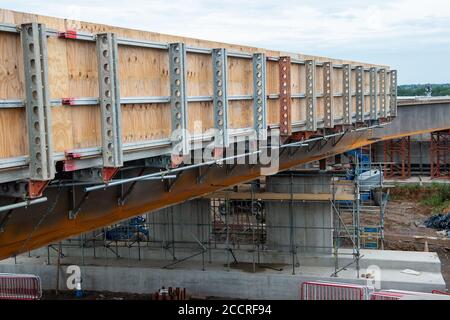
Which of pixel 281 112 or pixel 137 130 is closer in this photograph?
pixel 137 130

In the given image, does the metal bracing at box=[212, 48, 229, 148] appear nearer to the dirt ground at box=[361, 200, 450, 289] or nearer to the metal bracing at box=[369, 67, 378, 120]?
the metal bracing at box=[369, 67, 378, 120]

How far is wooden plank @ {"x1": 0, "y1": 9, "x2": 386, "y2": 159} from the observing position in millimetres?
5773

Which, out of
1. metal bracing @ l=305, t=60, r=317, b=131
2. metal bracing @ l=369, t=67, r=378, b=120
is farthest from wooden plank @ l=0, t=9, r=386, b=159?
metal bracing @ l=369, t=67, r=378, b=120

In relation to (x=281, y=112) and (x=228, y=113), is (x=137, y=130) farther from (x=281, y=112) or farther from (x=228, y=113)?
(x=281, y=112)

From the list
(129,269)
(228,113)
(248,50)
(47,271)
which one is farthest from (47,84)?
(47,271)

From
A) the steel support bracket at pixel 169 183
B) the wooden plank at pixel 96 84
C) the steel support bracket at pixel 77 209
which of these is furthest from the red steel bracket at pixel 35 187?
the steel support bracket at pixel 169 183

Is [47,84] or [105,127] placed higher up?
[47,84]

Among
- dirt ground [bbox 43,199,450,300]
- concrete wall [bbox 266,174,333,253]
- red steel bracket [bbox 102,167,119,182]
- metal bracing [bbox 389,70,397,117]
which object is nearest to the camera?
red steel bracket [bbox 102,167,119,182]

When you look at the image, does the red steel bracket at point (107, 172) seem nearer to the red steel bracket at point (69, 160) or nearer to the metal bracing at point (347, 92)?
the red steel bracket at point (69, 160)

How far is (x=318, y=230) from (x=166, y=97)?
43.2 feet

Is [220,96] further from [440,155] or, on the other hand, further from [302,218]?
[440,155]

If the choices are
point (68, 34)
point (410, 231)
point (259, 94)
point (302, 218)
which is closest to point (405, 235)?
point (410, 231)

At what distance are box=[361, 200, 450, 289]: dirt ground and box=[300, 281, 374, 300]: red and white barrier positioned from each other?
17.4 feet

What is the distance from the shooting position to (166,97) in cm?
808
